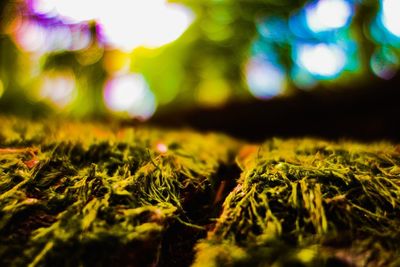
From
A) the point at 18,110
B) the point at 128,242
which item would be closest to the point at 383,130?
the point at 128,242

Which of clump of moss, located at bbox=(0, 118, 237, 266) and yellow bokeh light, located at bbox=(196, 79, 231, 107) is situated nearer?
clump of moss, located at bbox=(0, 118, 237, 266)

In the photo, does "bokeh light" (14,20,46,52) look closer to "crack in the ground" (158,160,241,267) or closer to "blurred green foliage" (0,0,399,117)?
"blurred green foliage" (0,0,399,117)

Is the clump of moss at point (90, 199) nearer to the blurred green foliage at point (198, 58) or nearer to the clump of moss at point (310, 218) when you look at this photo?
the clump of moss at point (310, 218)

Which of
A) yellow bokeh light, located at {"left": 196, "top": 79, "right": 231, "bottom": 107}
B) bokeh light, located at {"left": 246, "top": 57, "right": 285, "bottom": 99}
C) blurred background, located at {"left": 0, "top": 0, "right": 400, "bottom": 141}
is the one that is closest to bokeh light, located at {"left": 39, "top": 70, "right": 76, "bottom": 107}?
blurred background, located at {"left": 0, "top": 0, "right": 400, "bottom": 141}

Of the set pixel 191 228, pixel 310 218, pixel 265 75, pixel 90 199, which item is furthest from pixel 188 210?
pixel 265 75

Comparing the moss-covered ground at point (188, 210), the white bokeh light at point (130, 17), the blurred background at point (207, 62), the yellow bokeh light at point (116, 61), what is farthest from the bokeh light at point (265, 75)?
the moss-covered ground at point (188, 210)

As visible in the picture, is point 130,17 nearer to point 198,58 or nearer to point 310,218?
point 198,58
